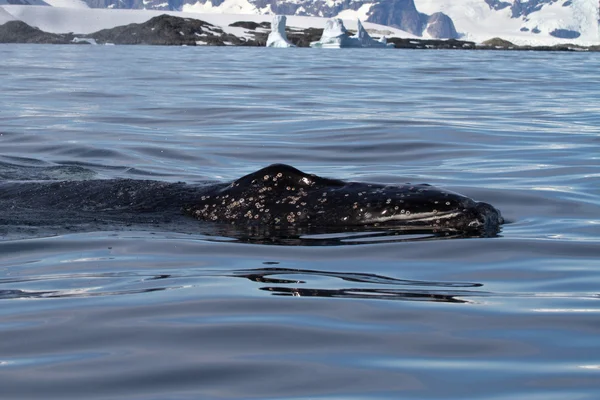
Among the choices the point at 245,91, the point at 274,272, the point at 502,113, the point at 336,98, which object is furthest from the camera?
the point at 245,91

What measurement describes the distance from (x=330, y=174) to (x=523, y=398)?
27.4ft

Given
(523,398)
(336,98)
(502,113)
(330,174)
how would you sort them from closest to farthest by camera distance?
1. (523,398)
2. (330,174)
3. (502,113)
4. (336,98)

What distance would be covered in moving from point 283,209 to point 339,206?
1.51 ft

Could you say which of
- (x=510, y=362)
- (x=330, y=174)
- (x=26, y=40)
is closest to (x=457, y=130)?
(x=330, y=174)

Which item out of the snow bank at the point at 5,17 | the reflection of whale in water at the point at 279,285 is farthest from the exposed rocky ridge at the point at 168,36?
the reflection of whale in water at the point at 279,285

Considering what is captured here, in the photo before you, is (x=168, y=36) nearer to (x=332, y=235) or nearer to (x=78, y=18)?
(x=78, y=18)

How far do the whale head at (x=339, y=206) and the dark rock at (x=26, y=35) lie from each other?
491ft

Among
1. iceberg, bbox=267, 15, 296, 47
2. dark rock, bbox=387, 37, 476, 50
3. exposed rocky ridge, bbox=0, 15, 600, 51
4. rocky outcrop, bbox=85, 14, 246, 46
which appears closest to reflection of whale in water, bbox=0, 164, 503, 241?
iceberg, bbox=267, 15, 296, 47

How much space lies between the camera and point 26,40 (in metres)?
156

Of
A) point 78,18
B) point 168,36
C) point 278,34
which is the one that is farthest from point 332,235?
point 78,18

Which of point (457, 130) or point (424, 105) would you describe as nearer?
point (457, 130)

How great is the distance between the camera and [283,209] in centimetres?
816

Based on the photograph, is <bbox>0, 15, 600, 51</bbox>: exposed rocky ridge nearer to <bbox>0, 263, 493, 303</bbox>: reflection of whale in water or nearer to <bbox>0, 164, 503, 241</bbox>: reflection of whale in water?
<bbox>0, 164, 503, 241</bbox>: reflection of whale in water

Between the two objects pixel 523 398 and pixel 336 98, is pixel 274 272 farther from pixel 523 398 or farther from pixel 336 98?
pixel 336 98
